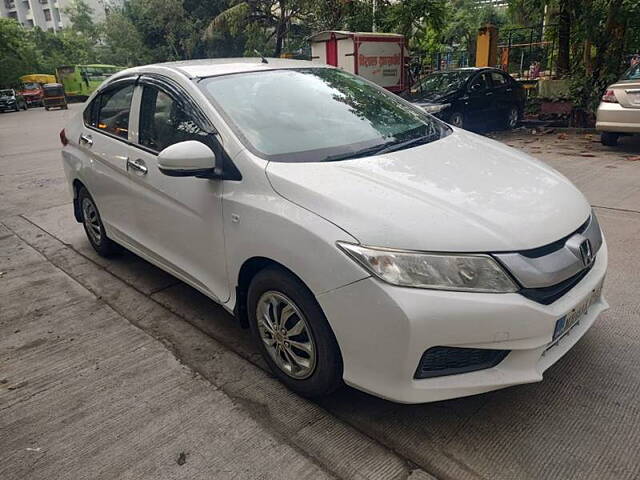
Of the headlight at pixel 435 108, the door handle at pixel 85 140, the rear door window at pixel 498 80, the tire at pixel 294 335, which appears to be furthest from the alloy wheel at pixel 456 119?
the tire at pixel 294 335

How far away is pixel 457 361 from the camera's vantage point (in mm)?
2125

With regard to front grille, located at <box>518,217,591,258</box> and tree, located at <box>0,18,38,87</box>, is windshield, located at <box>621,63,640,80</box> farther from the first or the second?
tree, located at <box>0,18,38,87</box>

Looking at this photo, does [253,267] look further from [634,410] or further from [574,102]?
[574,102]

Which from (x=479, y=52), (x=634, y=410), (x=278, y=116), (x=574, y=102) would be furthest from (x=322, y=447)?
(x=479, y=52)

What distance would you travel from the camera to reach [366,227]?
6.96ft

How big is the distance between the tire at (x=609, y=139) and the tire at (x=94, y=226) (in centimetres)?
791

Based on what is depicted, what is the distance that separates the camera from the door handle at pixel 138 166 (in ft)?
11.0

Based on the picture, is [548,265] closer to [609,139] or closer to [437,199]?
[437,199]

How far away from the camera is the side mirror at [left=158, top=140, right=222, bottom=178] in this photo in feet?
8.52

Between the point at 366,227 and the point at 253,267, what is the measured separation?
775mm

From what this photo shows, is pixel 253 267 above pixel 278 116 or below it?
below

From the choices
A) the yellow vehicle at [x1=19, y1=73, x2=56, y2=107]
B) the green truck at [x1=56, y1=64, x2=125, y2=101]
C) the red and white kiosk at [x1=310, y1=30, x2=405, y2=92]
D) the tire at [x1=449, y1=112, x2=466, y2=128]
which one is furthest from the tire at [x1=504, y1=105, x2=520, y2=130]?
the green truck at [x1=56, y1=64, x2=125, y2=101]

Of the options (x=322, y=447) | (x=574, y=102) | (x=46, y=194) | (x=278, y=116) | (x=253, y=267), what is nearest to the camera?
(x=322, y=447)

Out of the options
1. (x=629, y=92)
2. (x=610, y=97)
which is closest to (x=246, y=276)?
(x=629, y=92)
